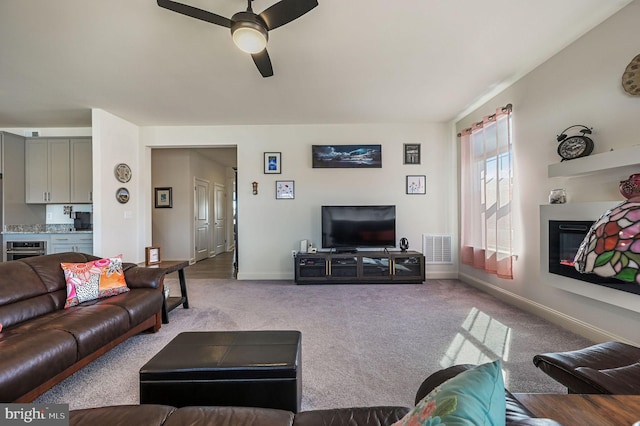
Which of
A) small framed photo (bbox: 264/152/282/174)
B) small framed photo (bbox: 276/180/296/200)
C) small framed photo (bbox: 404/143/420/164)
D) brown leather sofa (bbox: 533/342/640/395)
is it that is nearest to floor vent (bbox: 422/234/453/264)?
small framed photo (bbox: 404/143/420/164)

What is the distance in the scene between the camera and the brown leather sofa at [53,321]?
59.3 inches

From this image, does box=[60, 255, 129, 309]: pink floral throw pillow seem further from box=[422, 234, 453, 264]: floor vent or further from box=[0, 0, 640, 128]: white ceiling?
box=[422, 234, 453, 264]: floor vent

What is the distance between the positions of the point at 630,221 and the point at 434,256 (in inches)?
183

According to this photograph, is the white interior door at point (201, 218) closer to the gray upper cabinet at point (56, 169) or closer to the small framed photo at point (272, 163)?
the gray upper cabinet at point (56, 169)

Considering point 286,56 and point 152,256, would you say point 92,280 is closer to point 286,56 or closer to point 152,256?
point 152,256

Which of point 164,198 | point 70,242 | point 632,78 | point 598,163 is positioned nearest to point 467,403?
point 598,163

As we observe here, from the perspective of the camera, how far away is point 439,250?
4852 mm

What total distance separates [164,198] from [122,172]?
1.96 meters

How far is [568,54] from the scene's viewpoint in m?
2.61

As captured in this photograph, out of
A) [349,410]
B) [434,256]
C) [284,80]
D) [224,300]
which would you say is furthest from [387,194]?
[349,410]

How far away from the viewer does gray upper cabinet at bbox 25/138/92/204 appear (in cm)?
475

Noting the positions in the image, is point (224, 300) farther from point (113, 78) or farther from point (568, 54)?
point (568, 54)

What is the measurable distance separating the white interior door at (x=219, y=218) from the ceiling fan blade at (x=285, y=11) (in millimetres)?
6462

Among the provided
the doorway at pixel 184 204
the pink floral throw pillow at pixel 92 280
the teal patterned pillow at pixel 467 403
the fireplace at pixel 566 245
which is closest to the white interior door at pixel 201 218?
the doorway at pixel 184 204
